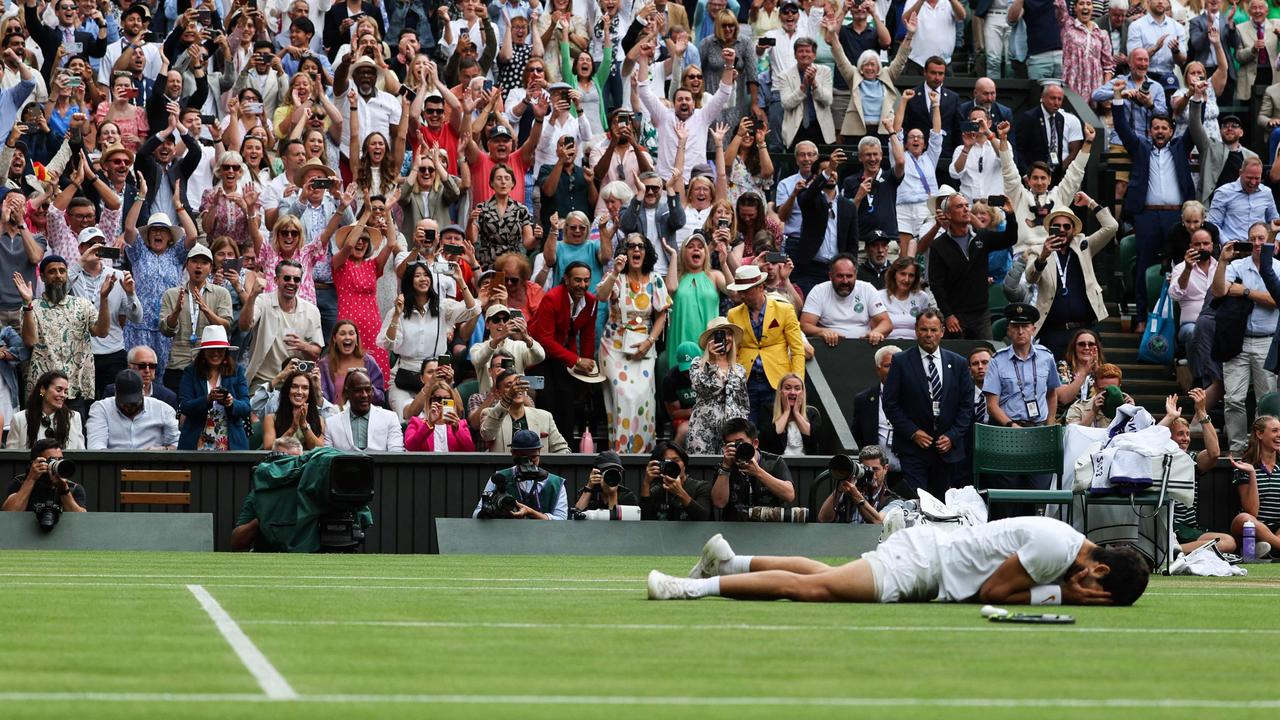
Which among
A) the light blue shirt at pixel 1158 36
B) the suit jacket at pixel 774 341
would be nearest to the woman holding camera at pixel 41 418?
the suit jacket at pixel 774 341

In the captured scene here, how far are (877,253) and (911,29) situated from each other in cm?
431

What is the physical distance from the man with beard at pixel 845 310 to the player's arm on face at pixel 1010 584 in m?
9.66

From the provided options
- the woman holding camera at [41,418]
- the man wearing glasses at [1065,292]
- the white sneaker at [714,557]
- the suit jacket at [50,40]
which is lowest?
the white sneaker at [714,557]

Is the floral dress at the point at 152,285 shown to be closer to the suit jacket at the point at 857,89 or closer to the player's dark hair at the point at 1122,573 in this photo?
the suit jacket at the point at 857,89

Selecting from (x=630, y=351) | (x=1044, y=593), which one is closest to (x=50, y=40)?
(x=630, y=351)

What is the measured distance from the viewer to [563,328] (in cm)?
1997

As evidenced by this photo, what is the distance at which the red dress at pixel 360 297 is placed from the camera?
20.0 m

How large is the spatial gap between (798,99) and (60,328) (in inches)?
380

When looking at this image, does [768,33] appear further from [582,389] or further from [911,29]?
[582,389]

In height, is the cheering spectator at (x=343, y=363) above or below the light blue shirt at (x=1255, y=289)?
below

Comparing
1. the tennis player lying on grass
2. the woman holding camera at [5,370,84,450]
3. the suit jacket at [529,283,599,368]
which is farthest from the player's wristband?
the woman holding camera at [5,370,84,450]

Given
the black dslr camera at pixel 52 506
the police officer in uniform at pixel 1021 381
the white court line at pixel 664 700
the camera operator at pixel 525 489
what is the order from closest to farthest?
1. the white court line at pixel 664 700
2. the black dslr camera at pixel 52 506
3. the camera operator at pixel 525 489
4. the police officer in uniform at pixel 1021 381

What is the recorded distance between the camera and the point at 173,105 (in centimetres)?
2088

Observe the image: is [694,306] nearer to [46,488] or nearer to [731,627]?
[46,488]
